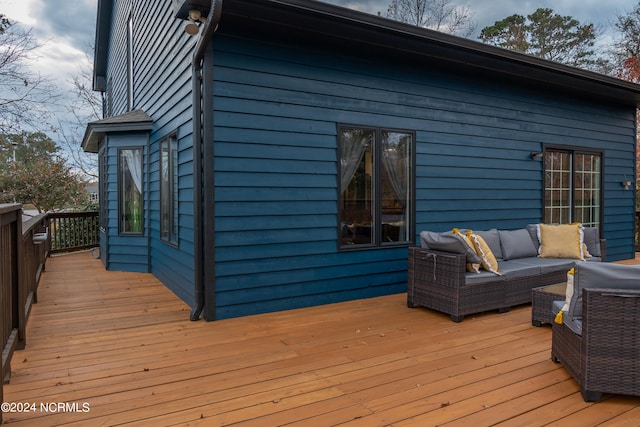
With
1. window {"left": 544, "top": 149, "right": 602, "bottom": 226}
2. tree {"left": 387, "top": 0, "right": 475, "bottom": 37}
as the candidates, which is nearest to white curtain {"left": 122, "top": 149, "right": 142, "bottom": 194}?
window {"left": 544, "top": 149, "right": 602, "bottom": 226}

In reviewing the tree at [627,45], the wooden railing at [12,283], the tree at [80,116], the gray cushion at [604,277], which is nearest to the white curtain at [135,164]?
the wooden railing at [12,283]

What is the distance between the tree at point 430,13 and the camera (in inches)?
477

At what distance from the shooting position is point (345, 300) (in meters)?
4.65

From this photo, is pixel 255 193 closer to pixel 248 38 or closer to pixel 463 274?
pixel 248 38

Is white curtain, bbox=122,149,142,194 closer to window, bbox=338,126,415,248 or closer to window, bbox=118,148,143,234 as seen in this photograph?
window, bbox=118,148,143,234

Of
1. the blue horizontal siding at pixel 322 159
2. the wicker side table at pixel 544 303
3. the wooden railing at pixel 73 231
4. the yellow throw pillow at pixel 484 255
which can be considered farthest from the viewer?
the wooden railing at pixel 73 231

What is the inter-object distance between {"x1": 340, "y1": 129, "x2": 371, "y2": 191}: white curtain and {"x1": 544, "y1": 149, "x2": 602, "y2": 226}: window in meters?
3.39

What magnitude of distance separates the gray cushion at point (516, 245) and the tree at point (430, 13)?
8892 mm

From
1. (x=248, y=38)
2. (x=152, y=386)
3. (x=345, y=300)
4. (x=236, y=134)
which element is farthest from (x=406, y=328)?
(x=248, y=38)

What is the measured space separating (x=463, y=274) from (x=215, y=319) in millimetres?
2355

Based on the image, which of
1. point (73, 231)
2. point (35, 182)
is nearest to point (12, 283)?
point (73, 231)

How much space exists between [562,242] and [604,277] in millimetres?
3175

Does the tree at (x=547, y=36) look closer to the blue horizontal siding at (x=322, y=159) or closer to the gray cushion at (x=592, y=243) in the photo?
the blue horizontal siding at (x=322, y=159)

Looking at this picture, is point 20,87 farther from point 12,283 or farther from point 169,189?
point 12,283
